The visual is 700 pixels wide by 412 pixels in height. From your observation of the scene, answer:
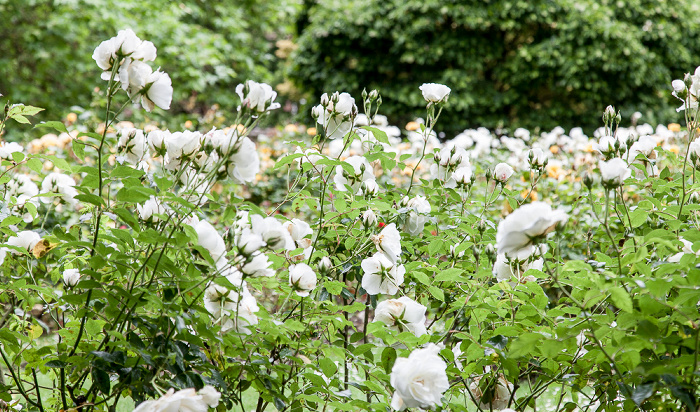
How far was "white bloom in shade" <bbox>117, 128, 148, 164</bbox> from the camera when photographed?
1338 millimetres

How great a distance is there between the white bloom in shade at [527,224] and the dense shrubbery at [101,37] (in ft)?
22.6

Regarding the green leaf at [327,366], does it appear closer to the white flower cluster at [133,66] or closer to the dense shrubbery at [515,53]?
the white flower cluster at [133,66]

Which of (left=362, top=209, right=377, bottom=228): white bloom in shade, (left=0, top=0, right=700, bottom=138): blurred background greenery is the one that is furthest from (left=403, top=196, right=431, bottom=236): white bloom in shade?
(left=0, top=0, right=700, bottom=138): blurred background greenery

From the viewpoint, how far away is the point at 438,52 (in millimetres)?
8672

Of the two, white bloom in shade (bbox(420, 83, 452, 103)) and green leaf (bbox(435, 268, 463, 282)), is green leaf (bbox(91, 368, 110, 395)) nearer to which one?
green leaf (bbox(435, 268, 463, 282))

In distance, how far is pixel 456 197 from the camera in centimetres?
162

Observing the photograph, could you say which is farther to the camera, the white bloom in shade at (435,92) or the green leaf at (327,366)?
the white bloom in shade at (435,92)

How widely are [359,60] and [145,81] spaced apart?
8579 mm

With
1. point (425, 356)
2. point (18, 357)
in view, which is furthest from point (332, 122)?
point (18, 357)

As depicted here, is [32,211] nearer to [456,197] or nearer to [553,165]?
[456,197]

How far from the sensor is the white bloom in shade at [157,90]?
111cm

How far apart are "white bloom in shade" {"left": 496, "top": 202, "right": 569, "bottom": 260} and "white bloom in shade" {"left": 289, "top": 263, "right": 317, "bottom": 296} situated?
1.29 feet

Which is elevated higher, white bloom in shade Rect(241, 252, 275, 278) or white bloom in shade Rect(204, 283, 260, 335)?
white bloom in shade Rect(241, 252, 275, 278)

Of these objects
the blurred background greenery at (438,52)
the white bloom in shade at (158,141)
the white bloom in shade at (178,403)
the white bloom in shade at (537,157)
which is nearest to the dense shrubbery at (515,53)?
the blurred background greenery at (438,52)
